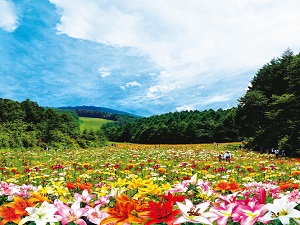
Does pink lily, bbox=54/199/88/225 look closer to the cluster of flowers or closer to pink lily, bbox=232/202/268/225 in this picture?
the cluster of flowers

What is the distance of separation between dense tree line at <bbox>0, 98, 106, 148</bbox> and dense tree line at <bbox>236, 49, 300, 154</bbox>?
2314 centimetres

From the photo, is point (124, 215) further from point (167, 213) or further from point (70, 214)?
point (70, 214)

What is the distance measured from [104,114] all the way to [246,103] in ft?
479

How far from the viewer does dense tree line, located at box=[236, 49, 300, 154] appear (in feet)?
103

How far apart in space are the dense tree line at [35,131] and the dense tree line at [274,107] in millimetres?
23141

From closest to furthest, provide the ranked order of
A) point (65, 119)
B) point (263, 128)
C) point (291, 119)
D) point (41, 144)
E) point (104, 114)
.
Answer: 1. point (291, 119)
2. point (41, 144)
3. point (263, 128)
4. point (65, 119)
5. point (104, 114)

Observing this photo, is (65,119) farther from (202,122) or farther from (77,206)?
(77,206)

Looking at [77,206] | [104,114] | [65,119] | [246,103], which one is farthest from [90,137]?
[104,114]

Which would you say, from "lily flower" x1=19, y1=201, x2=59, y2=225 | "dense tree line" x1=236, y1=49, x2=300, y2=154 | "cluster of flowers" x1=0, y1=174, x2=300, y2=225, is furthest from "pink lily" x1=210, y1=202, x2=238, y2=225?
"dense tree line" x1=236, y1=49, x2=300, y2=154

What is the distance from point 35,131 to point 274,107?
102 feet

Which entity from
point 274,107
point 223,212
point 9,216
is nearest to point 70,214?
point 9,216

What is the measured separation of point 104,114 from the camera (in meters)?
180

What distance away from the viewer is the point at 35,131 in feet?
128

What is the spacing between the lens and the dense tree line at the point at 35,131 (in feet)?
108
